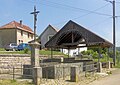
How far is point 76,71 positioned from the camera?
17.0 metres

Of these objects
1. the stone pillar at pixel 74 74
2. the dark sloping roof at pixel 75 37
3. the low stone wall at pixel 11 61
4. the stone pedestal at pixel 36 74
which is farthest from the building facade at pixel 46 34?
the stone pedestal at pixel 36 74

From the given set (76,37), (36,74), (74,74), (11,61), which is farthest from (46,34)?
(36,74)

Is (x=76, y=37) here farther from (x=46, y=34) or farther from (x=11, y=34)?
(x=46, y=34)

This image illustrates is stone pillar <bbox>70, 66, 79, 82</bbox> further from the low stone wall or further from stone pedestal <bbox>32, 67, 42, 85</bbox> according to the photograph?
the low stone wall

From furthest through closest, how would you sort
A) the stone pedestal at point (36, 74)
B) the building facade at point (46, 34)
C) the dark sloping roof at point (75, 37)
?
the building facade at point (46, 34)
the dark sloping roof at point (75, 37)
the stone pedestal at point (36, 74)

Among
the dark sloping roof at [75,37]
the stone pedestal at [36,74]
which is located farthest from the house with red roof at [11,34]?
the stone pedestal at [36,74]

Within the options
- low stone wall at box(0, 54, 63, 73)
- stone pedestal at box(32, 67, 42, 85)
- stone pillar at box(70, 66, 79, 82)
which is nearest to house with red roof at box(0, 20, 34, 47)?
low stone wall at box(0, 54, 63, 73)

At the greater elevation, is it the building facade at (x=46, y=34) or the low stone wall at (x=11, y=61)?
the building facade at (x=46, y=34)

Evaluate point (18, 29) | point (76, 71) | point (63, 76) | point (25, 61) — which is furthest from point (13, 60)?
point (18, 29)

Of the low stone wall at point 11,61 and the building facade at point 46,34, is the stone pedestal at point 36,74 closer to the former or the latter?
the low stone wall at point 11,61

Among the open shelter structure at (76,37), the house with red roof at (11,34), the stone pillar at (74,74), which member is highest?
the house with red roof at (11,34)

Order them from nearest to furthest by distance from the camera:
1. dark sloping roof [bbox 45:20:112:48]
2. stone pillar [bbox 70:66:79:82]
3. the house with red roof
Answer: stone pillar [bbox 70:66:79:82] → dark sloping roof [bbox 45:20:112:48] → the house with red roof

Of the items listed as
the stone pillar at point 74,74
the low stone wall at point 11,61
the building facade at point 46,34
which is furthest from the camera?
the building facade at point 46,34

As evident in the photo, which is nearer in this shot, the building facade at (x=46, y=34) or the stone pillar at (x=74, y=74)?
the stone pillar at (x=74, y=74)
